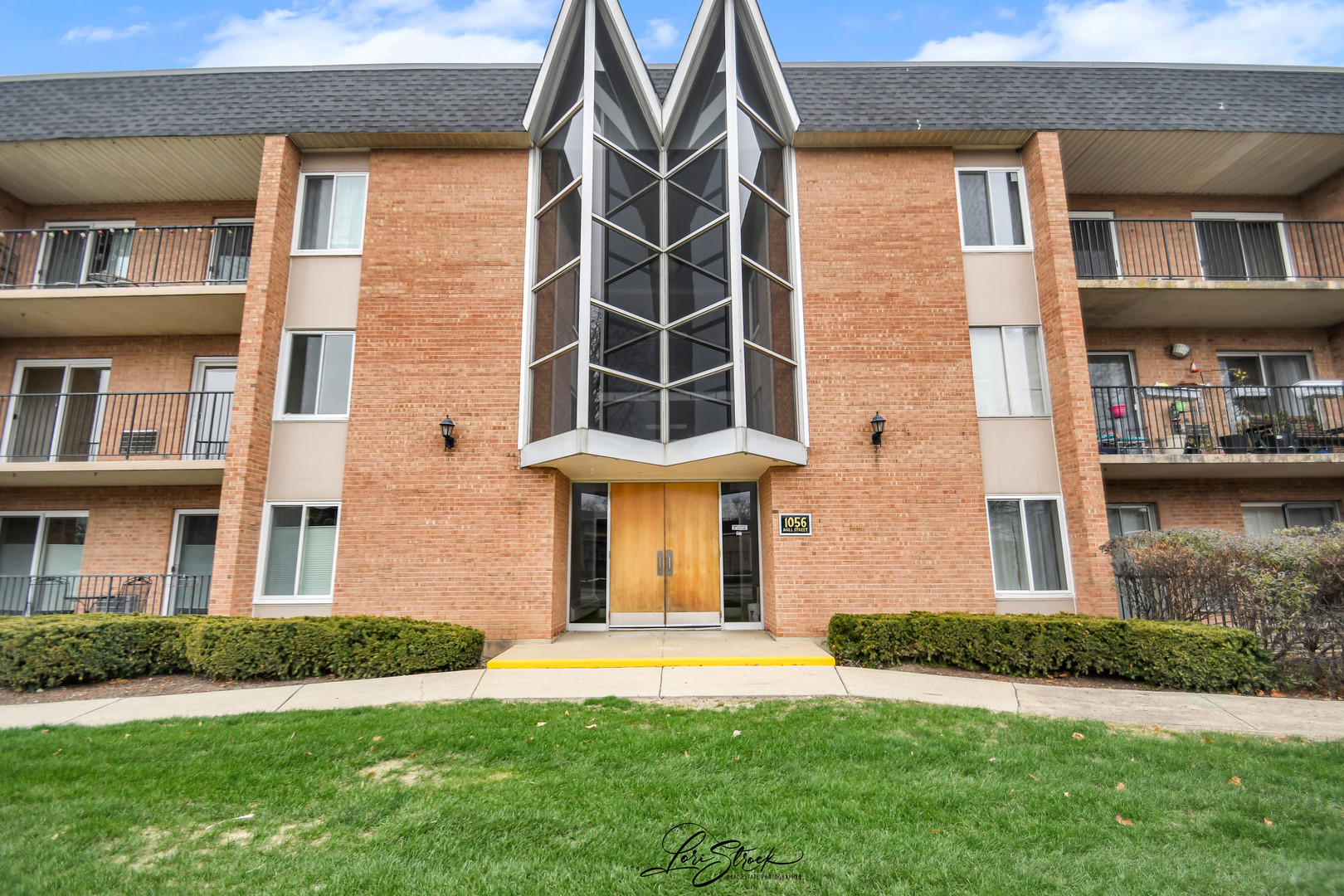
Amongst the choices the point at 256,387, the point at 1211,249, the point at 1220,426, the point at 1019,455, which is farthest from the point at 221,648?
the point at 1211,249

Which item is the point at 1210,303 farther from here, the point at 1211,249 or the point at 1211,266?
the point at 1211,249

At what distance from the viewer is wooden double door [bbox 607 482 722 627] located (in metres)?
11.3

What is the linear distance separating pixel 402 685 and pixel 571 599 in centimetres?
367

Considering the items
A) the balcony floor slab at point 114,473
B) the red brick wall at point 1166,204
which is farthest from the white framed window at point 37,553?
the red brick wall at point 1166,204

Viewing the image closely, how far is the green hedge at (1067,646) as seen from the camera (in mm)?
7355

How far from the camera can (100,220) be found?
1307cm

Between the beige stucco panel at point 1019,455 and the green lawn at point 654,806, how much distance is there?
5.39 m

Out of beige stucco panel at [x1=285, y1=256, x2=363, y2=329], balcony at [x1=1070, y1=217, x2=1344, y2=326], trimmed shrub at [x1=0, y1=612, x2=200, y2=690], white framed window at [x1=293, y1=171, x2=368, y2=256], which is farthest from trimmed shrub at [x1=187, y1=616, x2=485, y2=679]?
balcony at [x1=1070, y1=217, x2=1344, y2=326]

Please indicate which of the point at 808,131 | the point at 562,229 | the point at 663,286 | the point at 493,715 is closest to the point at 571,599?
the point at 493,715

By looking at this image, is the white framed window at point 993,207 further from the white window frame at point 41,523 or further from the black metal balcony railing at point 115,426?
the white window frame at point 41,523

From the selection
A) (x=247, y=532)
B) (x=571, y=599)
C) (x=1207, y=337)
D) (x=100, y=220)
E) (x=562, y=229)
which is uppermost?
(x=100, y=220)

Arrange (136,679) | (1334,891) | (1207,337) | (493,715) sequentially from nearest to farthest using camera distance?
(1334,891)
(493,715)
(136,679)
(1207,337)

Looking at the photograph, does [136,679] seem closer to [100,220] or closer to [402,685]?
[402,685]

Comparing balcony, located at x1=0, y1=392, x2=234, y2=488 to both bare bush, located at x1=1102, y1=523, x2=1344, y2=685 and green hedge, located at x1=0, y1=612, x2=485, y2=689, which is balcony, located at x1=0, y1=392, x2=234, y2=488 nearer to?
green hedge, located at x1=0, y1=612, x2=485, y2=689
